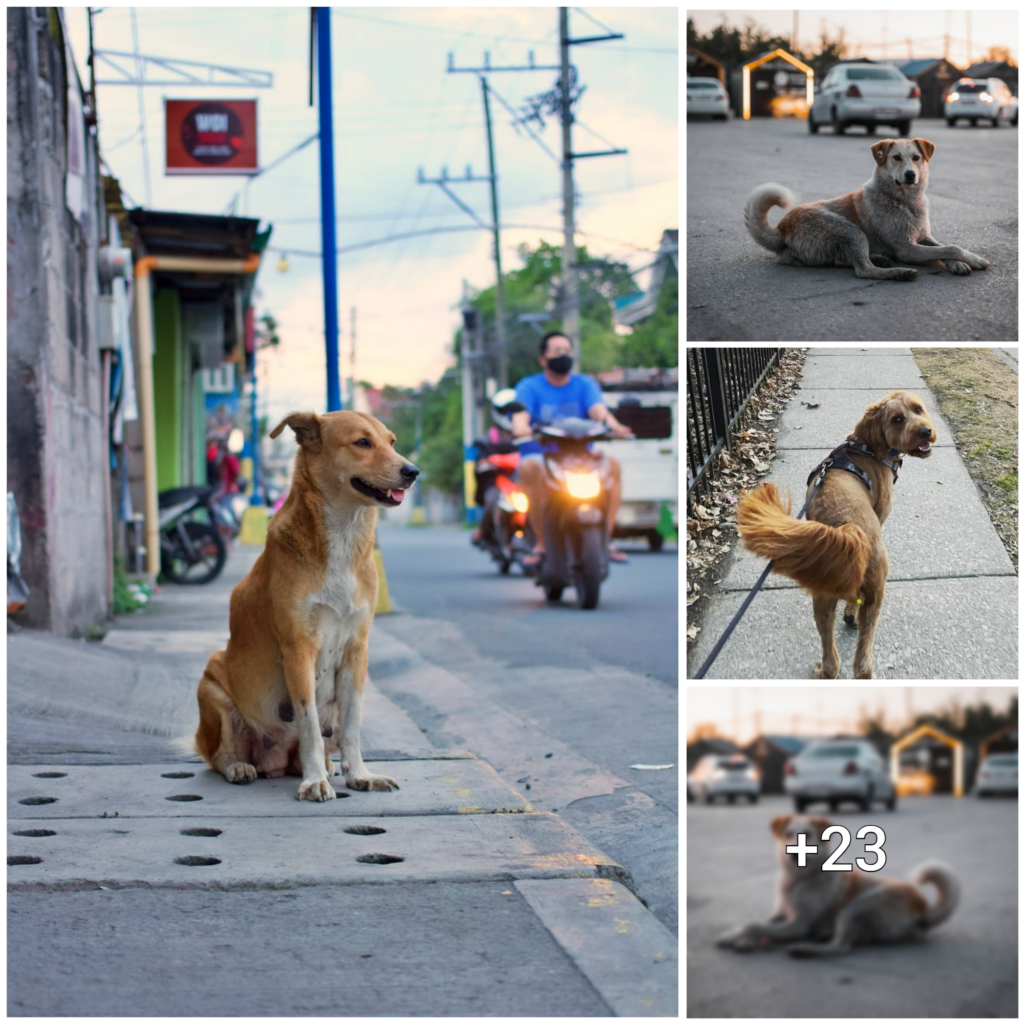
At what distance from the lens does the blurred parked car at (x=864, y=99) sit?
107 inches

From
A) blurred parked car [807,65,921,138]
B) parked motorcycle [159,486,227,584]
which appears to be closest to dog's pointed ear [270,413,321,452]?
blurred parked car [807,65,921,138]

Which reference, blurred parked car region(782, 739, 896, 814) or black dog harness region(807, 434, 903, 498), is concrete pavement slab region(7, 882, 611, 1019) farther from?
black dog harness region(807, 434, 903, 498)

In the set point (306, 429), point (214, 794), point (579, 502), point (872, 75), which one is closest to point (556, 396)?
point (579, 502)

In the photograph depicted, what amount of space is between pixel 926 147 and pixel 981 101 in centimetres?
18

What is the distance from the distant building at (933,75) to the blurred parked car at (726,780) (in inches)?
61.0

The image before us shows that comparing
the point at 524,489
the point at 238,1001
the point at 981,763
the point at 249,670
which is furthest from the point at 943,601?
the point at 524,489

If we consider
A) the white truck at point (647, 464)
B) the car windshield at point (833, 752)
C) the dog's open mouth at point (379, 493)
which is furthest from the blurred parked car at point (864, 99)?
the white truck at point (647, 464)

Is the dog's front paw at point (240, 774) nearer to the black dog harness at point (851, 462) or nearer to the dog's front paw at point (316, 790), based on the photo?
the dog's front paw at point (316, 790)

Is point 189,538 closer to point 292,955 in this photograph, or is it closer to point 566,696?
point 566,696

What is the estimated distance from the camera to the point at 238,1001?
2250mm

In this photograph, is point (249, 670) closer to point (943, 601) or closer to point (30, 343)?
point (943, 601)

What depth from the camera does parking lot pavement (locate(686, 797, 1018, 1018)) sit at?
6.32 feet

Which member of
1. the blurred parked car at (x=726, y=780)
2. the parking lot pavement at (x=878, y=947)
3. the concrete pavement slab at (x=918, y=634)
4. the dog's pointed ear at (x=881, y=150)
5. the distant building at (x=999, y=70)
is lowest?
the parking lot pavement at (x=878, y=947)

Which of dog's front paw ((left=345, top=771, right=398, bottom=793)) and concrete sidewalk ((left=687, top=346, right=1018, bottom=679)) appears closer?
concrete sidewalk ((left=687, top=346, right=1018, bottom=679))
